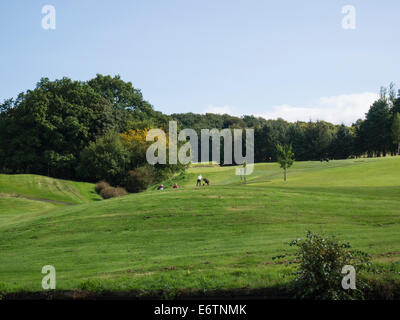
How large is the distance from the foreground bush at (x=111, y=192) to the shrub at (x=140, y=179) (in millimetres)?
1975

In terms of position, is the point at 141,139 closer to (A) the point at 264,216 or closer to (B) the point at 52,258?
(A) the point at 264,216

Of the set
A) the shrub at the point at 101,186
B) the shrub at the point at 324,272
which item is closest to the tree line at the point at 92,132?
the shrub at the point at 101,186

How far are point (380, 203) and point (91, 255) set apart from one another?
18810mm

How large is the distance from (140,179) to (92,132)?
875 inches

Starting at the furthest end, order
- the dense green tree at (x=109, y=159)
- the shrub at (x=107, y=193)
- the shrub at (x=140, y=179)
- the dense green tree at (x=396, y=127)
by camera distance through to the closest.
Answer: the dense green tree at (x=396, y=127) < the dense green tree at (x=109, y=159) < the shrub at (x=140, y=179) < the shrub at (x=107, y=193)

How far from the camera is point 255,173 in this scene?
70938 mm

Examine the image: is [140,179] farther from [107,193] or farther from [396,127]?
[396,127]

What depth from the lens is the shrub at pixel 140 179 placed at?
57.6m

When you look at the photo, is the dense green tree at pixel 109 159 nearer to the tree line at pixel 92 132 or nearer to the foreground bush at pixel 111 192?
the tree line at pixel 92 132

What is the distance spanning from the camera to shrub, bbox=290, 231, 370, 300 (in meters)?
9.03

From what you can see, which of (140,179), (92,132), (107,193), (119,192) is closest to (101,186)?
(107,193)

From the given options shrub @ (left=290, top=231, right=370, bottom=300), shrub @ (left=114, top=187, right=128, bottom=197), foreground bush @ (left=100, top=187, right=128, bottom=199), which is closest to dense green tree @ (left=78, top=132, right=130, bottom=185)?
foreground bush @ (left=100, top=187, right=128, bottom=199)

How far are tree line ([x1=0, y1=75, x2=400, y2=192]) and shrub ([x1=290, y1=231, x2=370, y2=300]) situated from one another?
49080 millimetres
